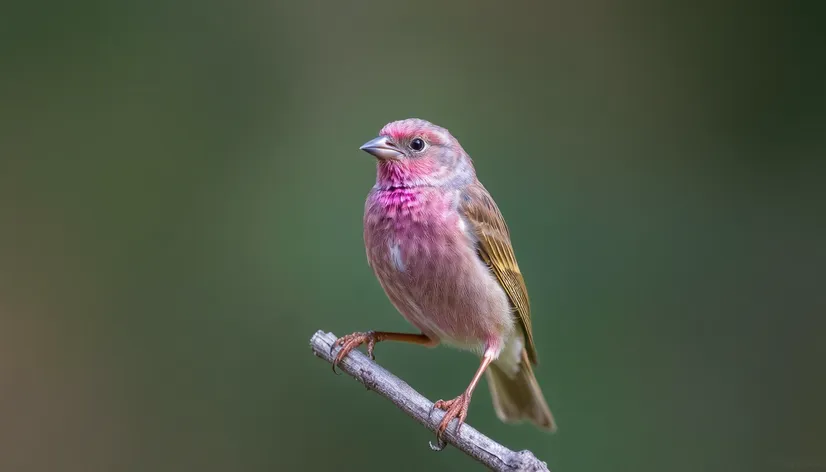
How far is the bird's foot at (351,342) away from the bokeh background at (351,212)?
2.23ft

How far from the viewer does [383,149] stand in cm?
359

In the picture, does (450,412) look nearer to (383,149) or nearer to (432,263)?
(432,263)

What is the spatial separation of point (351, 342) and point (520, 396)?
0.98 meters

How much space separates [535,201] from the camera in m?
4.91

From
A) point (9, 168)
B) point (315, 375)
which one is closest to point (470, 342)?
point (315, 375)

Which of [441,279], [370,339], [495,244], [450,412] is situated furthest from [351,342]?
[495,244]

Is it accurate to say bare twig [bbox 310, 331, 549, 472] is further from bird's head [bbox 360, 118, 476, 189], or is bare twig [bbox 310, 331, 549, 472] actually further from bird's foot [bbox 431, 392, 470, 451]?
bird's head [bbox 360, 118, 476, 189]

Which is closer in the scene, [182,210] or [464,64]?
[182,210]

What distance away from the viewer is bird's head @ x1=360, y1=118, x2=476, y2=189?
3602 mm

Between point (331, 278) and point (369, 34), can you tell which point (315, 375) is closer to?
point (331, 278)

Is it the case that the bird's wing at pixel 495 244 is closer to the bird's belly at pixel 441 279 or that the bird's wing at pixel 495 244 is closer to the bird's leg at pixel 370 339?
the bird's belly at pixel 441 279

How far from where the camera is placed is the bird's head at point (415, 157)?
11.8ft

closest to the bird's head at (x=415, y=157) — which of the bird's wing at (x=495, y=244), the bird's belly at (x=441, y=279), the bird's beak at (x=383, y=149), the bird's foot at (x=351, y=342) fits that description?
the bird's beak at (x=383, y=149)

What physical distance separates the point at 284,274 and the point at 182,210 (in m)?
0.94
